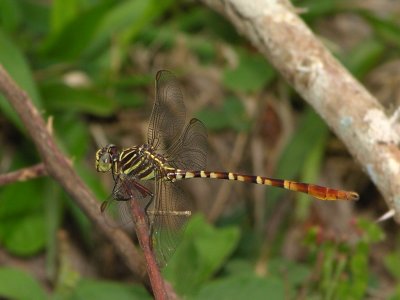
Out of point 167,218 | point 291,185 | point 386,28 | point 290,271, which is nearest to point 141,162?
point 167,218

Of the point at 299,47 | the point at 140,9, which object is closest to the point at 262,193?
the point at 140,9

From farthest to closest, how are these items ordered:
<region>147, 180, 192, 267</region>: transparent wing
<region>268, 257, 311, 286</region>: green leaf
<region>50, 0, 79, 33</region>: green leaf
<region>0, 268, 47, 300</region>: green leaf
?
<region>50, 0, 79, 33</region>: green leaf < <region>268, 257, 311, 286</region>: green leaf < <region>0, 268, 47, 300</region>: green leaf < <region>147, 180, 192, 267</region>: transparent wing

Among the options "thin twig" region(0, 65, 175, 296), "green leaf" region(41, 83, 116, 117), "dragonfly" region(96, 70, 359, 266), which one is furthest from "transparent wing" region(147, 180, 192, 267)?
"green leaf" region(41, 83, 116, 117)

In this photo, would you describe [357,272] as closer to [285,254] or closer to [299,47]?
[299,47]

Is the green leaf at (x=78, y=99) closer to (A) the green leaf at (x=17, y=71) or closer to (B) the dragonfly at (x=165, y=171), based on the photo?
(A) the green leaf at (x=17, y=71)

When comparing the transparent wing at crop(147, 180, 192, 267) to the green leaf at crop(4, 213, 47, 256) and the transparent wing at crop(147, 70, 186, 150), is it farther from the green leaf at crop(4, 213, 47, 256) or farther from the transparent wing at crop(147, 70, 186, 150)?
the green leaf at crop(4, 213, 47, 256)

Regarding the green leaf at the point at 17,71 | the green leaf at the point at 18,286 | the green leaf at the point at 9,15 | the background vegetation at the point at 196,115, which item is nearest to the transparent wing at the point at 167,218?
the background vegetation at the point at 196,115
